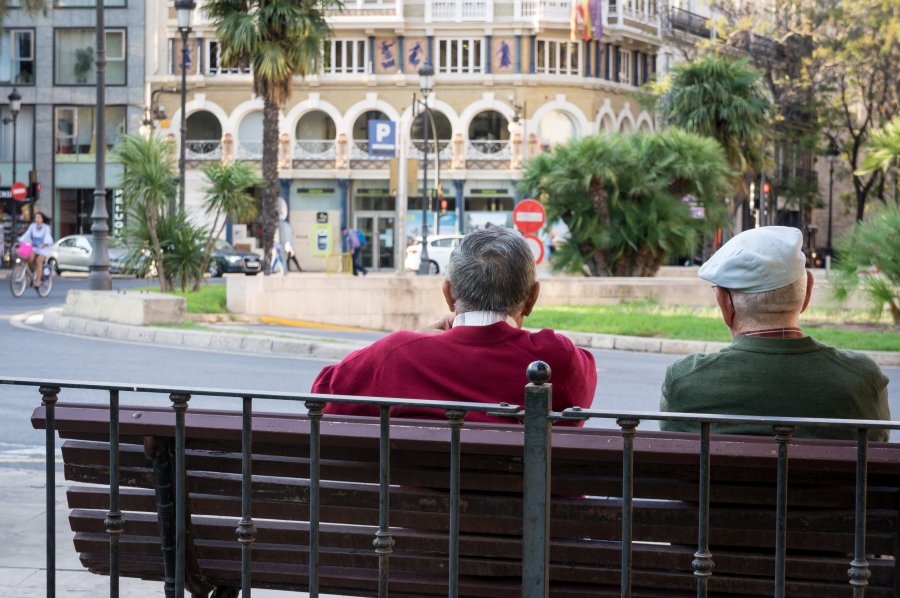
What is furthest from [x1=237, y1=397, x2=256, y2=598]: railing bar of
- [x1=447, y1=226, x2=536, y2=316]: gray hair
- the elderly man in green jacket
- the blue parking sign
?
the blue parking sign

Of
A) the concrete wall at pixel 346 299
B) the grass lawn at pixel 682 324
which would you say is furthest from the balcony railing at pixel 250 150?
the grass lawn at pixel 682 324

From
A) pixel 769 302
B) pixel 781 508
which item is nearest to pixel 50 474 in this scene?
pixel 781 508

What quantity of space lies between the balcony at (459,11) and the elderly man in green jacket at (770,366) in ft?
191

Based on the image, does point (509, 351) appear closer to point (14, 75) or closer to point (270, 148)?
point (270, 148)

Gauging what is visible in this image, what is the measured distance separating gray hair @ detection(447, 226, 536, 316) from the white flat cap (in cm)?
56

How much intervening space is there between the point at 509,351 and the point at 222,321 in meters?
18.7

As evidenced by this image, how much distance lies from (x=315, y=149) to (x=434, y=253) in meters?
16.8

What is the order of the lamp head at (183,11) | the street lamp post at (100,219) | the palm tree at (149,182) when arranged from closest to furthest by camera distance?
the palm tree at (149,182) → the street lamp post at (100,219) → the lamp head at (183,11)

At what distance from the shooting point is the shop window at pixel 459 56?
61656mm

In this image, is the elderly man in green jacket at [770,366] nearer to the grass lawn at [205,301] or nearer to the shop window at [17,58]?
the grass lawn at [205,301]

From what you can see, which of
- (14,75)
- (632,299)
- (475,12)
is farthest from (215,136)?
(632,299)

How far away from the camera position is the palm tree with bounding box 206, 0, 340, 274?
34750 millimetres

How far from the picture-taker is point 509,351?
4.17m

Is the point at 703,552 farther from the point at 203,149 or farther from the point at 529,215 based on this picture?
the point at 203,149
